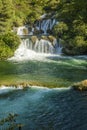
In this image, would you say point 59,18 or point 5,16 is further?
point 5,16

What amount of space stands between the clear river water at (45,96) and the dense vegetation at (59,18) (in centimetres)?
691

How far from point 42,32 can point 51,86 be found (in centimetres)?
3574

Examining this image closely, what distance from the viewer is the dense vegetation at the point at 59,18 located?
6781 centimetres

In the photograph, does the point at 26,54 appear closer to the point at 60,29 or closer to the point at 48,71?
the point at 60,29

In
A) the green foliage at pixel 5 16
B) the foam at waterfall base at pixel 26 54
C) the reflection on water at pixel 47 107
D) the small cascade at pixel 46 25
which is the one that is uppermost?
the green foliage at pixel 5 16

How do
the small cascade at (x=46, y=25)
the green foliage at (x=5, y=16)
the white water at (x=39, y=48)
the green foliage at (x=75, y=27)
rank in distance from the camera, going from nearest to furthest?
1. the green foliage at (x=75, y=27)
2. the white water at (x=39, y=48)
3. the green foliage at (x=5, y=16)
4. the small cascade at (x=46, y=25)

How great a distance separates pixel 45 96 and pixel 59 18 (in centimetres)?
3700

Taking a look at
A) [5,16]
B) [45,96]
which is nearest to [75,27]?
[5,16]

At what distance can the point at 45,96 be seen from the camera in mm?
40094

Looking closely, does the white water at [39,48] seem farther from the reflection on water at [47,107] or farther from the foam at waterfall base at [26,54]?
the reflection on water at [47,107]

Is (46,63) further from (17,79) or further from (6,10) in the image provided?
(6,10)

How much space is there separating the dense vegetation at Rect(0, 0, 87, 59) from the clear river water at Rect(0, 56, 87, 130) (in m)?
6.91

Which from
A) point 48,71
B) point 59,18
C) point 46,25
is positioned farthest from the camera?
point 46,25

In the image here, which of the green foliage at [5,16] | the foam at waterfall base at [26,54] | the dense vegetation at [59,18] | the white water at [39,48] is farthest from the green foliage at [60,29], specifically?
the green foliage at [5,16]
